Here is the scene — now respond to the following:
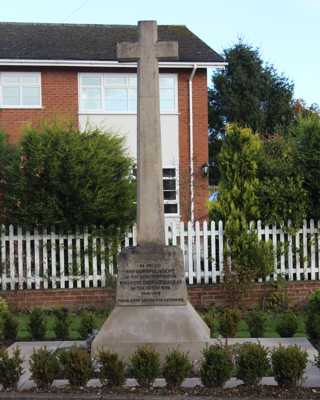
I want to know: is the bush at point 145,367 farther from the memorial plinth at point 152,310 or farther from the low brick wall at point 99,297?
the low brick wall at point 99,297

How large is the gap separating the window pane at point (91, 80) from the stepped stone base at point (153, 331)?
14229mm

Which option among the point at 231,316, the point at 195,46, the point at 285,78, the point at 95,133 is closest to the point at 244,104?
the point at 285,78

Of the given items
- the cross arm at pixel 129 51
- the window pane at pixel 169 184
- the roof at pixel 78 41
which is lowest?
the window pane at pixel 169 184

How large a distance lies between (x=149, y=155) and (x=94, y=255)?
16.8ft

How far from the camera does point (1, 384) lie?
689cm

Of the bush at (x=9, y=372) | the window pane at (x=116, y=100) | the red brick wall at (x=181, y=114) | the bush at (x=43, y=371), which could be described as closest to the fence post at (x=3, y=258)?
the bush at (x=9, y=372)

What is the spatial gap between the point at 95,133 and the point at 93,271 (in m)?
2.63

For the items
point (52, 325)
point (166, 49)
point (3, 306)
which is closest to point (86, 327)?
point (52, 325)

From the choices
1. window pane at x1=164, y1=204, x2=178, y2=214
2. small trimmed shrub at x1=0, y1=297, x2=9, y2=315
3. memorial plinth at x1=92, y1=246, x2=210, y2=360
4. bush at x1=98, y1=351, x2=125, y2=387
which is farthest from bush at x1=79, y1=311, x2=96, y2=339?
window pane at x1=164, y1=204, x2=178, y2=214

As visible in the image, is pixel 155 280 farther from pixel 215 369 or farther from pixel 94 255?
pixel 94 255

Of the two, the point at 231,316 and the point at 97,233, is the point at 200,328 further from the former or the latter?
the point at 97,233

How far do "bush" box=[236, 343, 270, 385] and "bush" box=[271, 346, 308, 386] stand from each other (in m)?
0.11

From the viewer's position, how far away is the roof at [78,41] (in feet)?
68.7

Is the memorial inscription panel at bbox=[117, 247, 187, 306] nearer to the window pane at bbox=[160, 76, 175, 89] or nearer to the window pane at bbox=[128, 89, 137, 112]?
the window pane at bbox=[128, 89, 137, 112]
